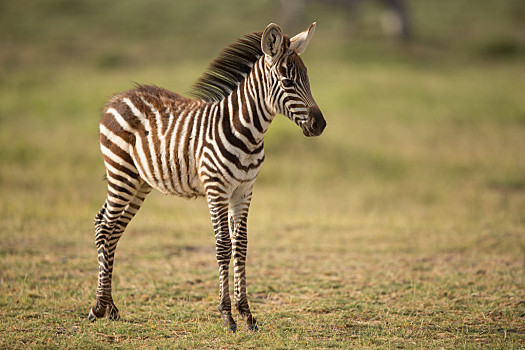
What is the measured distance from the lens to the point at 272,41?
226 inches

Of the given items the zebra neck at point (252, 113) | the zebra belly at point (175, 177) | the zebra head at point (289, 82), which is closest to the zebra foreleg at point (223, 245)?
the zebra belly at point (175, 177)

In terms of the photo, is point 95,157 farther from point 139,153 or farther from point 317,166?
point 139,153

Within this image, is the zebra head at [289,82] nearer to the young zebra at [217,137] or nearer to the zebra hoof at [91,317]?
the young zebra at [217,137]

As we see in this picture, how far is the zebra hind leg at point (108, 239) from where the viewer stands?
6551mm

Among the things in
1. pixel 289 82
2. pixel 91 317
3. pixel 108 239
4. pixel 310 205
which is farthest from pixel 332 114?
pixel 91 317

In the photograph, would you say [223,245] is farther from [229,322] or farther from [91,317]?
[91,317]

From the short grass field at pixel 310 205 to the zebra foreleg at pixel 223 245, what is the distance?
18 cm

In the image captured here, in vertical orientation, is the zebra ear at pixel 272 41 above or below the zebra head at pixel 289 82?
above

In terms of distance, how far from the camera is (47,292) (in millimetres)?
7359

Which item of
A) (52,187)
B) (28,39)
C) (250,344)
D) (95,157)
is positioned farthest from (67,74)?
(250,344)

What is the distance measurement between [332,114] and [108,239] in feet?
50.0

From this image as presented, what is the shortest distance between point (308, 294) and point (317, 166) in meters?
9.35

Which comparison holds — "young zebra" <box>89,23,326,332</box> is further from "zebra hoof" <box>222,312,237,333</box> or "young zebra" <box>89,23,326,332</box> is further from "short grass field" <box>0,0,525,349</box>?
"short grass field" <box>0,0,525,349</box>

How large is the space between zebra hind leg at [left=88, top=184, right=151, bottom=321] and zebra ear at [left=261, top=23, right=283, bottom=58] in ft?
7.30
